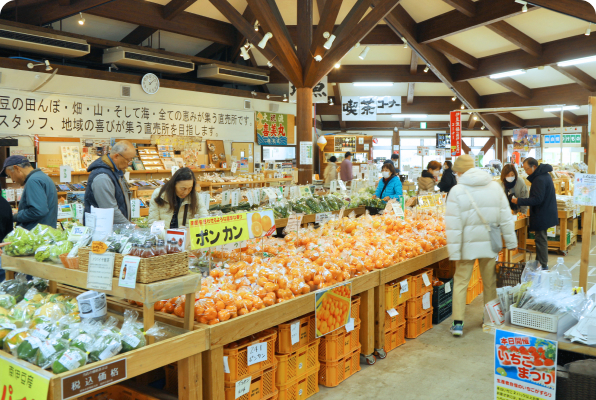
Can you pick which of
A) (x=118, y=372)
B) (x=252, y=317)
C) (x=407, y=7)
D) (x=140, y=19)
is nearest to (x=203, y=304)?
(x=252, y=317)

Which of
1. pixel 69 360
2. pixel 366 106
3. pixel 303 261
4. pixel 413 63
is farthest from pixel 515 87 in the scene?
pixel 69 360

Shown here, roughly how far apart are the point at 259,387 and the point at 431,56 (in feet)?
34.2

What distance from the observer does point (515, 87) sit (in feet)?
42.9

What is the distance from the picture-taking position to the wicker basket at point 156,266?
81.4 inches

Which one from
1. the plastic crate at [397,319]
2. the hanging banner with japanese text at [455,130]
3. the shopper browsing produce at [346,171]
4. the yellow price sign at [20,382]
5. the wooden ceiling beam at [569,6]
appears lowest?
the plastic crate at [397,319]

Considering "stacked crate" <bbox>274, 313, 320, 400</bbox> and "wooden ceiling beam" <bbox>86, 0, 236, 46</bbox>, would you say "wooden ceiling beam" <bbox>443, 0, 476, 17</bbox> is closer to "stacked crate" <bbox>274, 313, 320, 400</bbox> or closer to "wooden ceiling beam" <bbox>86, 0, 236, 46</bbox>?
"wooden ceiling beam" <bbox>86, 0, 236, 46</bbox>

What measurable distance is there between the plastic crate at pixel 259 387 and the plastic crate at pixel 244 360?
31mm

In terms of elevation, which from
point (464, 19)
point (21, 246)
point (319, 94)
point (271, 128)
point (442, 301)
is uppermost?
Result: point (464, 19)

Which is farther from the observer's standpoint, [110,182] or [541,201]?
[541,201]

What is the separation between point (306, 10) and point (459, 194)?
5.36 meters

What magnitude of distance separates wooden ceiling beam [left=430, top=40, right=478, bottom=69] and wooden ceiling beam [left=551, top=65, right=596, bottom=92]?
72.3 inches

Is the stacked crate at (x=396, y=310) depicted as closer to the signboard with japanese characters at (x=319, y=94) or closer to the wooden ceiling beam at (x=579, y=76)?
the signboard with japanese characters at (x=319, y=94)

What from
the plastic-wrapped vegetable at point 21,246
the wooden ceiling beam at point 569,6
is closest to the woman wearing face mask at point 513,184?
the wooden ceiling beam at point 569,6

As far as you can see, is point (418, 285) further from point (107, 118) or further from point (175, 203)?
point (107, 118)
